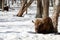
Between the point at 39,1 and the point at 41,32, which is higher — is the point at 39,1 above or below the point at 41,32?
above

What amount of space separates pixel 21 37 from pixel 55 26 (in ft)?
4.86

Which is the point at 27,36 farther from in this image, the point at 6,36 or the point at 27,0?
the point at 27,0

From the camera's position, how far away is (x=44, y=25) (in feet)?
28.0

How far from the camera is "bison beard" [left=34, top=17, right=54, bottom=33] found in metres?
8.51

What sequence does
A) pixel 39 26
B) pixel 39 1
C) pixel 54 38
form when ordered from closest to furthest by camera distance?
1. pixel 54 38
2. pixel 39 26
3. pixel 39 1

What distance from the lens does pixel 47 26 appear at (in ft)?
28.1

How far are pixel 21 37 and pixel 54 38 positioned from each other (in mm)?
1048

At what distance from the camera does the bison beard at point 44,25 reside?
335 inches

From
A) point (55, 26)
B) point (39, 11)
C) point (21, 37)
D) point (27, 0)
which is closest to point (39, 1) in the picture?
point (39, 11)

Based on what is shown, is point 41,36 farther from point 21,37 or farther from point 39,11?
point 39,11

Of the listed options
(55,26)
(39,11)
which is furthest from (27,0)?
(55,26)

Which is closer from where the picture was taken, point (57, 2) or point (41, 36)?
point (41, 36)

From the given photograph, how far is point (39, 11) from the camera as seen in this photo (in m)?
15.5

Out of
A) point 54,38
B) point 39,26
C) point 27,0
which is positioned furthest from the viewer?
point 27,0
